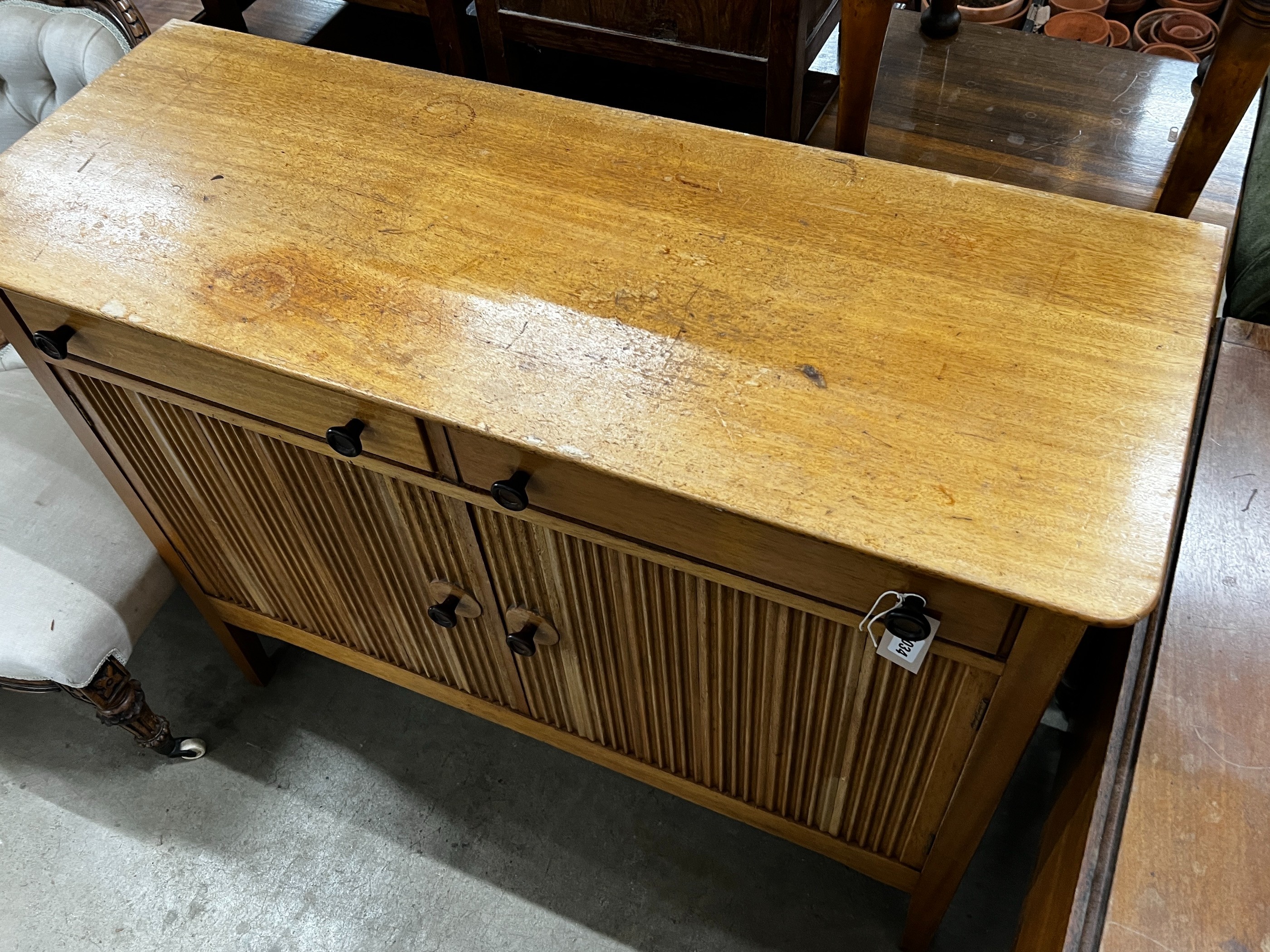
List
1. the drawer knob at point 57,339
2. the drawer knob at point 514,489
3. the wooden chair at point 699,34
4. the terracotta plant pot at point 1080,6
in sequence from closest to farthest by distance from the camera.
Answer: the drawer knob at point 514,489 → the drawer knob at point 57,339 → the wooden chair at point 699,34 → the terracotta plant pot at point 1080,6

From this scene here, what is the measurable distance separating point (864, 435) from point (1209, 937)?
0.38 meters

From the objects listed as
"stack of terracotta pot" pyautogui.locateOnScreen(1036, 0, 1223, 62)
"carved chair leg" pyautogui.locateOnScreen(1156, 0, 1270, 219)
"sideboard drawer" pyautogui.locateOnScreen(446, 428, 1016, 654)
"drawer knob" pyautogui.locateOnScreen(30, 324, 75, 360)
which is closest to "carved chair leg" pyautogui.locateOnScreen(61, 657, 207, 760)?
"drawer knob" pyautogui.locateOnScreen(30, 324, 75, 360)

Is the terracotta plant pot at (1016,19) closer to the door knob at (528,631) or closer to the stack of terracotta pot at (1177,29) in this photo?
the stack of terracotta pot at (1177,29)

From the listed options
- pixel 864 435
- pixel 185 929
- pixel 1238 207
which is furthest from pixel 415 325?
pixel 185 929

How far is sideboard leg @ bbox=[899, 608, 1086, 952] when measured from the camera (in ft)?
2.11

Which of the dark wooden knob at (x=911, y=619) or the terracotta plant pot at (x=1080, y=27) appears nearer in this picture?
the dark wooden knob at (x=911, y=619)

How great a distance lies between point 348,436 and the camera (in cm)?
79

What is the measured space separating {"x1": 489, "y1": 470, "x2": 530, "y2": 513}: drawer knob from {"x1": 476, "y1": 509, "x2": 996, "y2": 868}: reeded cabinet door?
62mm

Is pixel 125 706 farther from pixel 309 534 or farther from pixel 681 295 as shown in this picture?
pixel 681 295

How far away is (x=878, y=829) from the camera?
963 mm

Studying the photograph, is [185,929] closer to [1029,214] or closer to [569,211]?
[569,211]

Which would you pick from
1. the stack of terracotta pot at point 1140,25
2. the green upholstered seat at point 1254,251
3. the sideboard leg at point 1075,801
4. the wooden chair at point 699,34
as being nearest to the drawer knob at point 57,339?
the wooden chair at point 699,34

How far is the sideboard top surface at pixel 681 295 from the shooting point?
0.62m

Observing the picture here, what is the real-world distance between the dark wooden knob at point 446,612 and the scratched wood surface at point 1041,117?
63 cm
